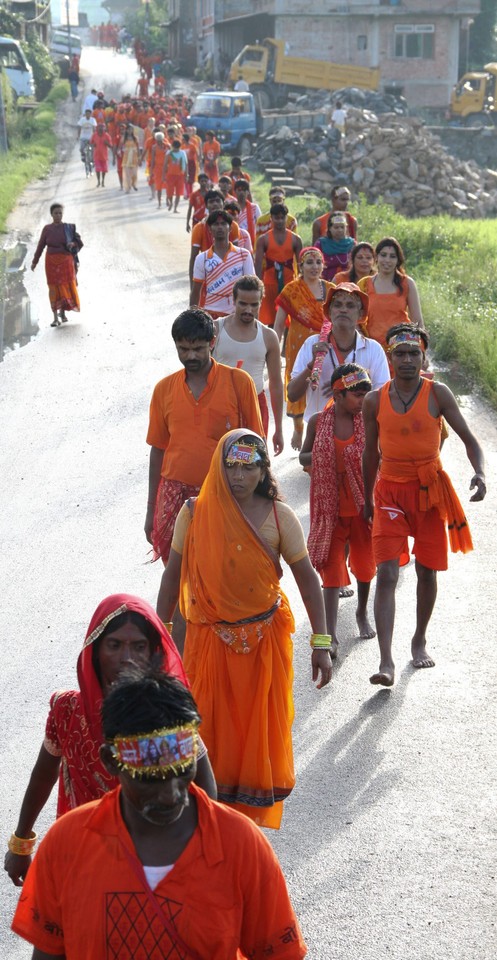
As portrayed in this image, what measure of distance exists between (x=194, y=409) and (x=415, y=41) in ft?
185

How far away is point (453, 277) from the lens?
63.5ft

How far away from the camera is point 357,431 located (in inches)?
281

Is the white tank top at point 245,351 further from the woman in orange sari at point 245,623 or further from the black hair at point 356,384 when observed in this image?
the woman in orange sari at point 245,623

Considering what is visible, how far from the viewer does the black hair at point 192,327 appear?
6004mm

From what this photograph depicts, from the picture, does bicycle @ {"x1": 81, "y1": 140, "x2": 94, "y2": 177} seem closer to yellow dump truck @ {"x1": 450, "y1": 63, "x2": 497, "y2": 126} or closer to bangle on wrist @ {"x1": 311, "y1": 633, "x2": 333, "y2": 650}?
yellow dump truck @ {"x1": 450, "y1": 63, "x2": 497, "y2": 126}

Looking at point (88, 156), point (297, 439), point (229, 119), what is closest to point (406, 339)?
point (297, 439)

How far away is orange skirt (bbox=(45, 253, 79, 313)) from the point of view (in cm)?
1720

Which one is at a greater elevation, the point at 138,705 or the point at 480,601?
the point at 138,705

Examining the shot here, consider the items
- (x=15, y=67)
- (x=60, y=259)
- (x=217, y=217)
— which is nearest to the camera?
(x=217, y=217)

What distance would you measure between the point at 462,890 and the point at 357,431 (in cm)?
285

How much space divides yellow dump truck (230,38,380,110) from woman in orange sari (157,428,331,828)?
47.5m

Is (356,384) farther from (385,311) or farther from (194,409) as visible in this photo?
(385,311)

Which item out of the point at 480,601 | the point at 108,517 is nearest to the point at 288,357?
the point at 108,517

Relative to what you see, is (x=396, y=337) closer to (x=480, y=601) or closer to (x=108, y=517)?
(x=480, y=601)
